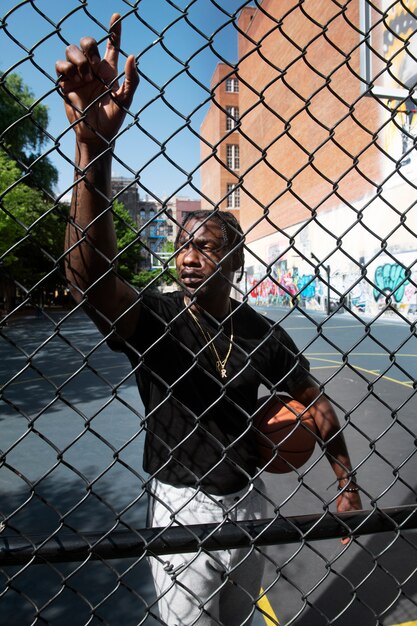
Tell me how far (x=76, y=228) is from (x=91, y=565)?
9.15 ft

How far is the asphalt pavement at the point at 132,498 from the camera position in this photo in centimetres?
168

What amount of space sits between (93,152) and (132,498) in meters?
3.60

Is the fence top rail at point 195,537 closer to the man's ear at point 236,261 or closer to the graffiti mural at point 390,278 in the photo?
the man's ear at point 236,261

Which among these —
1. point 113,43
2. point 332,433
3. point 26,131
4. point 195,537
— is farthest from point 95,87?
point 26,131

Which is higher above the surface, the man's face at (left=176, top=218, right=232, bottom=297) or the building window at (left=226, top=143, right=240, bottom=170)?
the building window at (left=226, top=143, right=240, bottom=170)

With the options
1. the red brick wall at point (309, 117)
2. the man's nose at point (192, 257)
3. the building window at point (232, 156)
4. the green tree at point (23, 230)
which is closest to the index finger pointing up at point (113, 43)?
the man's nose at point (192, 257)

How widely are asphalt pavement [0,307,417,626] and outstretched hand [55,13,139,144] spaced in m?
0.55

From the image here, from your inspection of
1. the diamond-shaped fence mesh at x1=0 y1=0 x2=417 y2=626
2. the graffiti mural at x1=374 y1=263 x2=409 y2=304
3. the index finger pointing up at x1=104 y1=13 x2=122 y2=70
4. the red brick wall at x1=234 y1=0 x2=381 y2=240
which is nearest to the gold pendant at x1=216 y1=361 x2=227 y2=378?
the diamond-shaped fence mesh at x1=0 y1=0 x2=417 y2=626

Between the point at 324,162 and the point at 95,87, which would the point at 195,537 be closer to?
the point at 95,87

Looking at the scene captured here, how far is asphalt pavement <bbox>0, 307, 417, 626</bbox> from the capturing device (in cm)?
168

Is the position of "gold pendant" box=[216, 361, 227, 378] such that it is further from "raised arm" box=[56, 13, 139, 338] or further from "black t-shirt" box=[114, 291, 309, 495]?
"raised arm" box=[56, 13, 139, 338]

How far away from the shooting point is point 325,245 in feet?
70.0

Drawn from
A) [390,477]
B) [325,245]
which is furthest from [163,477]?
[325,245]

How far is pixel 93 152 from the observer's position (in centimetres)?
128
